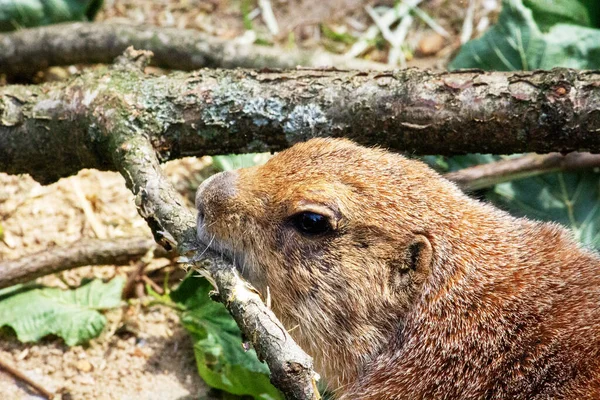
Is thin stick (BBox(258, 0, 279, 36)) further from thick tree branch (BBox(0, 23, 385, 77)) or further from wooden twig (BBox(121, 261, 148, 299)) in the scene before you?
wooden twig (BBox(121, 261, 148, 299))

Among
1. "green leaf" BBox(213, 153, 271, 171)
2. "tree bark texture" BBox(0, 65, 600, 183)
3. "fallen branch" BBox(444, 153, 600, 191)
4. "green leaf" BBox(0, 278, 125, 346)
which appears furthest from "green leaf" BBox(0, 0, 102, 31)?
"fallen branch" BBox(444, 153, 600, 191)

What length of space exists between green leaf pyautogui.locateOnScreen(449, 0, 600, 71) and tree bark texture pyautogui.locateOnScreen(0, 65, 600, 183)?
1.49 meters

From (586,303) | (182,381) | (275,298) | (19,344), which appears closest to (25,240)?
(19,344)

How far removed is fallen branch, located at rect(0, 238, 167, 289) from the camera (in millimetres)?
4672

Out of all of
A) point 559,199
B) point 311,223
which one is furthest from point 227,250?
point 559,199

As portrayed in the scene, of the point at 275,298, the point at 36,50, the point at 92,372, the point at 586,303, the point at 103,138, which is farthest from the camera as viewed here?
the point at 36,50

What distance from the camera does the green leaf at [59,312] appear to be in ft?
15.1

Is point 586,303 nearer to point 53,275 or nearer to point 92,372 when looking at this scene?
point 92,372

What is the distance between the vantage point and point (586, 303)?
11.0 ft

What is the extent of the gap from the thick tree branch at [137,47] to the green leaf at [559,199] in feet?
5.50

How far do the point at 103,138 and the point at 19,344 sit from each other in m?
1.45

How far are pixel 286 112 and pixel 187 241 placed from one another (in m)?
1.19

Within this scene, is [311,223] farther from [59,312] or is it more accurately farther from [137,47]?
[137,47]

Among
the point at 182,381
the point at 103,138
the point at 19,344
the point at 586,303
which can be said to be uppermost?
the point at 103,138
